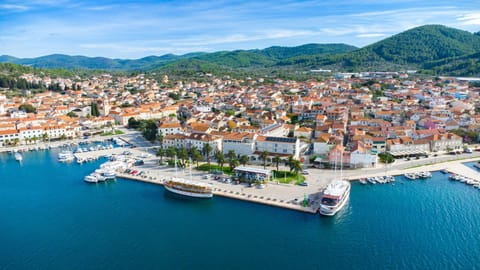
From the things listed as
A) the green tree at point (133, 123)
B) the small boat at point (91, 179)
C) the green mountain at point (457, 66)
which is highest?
the green mountain at point (457, 66)

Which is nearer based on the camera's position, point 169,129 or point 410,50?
point 169,129

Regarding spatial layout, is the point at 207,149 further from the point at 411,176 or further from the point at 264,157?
the point at 411,176

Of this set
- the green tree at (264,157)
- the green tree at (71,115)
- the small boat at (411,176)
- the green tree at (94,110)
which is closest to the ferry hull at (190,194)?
the green tree at (264,157)

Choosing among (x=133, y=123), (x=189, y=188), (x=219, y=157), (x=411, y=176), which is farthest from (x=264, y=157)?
(x=133, y=123)

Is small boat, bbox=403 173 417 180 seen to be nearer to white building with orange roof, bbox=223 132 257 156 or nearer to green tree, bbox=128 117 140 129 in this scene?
white building with orange roof, bbox=223 132 257 156

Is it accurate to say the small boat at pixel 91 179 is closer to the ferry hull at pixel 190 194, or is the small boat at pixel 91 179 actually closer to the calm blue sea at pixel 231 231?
the calm blue sea at pixel 231 231

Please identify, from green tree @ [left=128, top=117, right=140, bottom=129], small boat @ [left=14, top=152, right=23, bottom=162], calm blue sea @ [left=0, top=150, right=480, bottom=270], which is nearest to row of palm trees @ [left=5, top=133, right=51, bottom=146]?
small boat @ [left=14, top=152, right=23, bottom=162]
